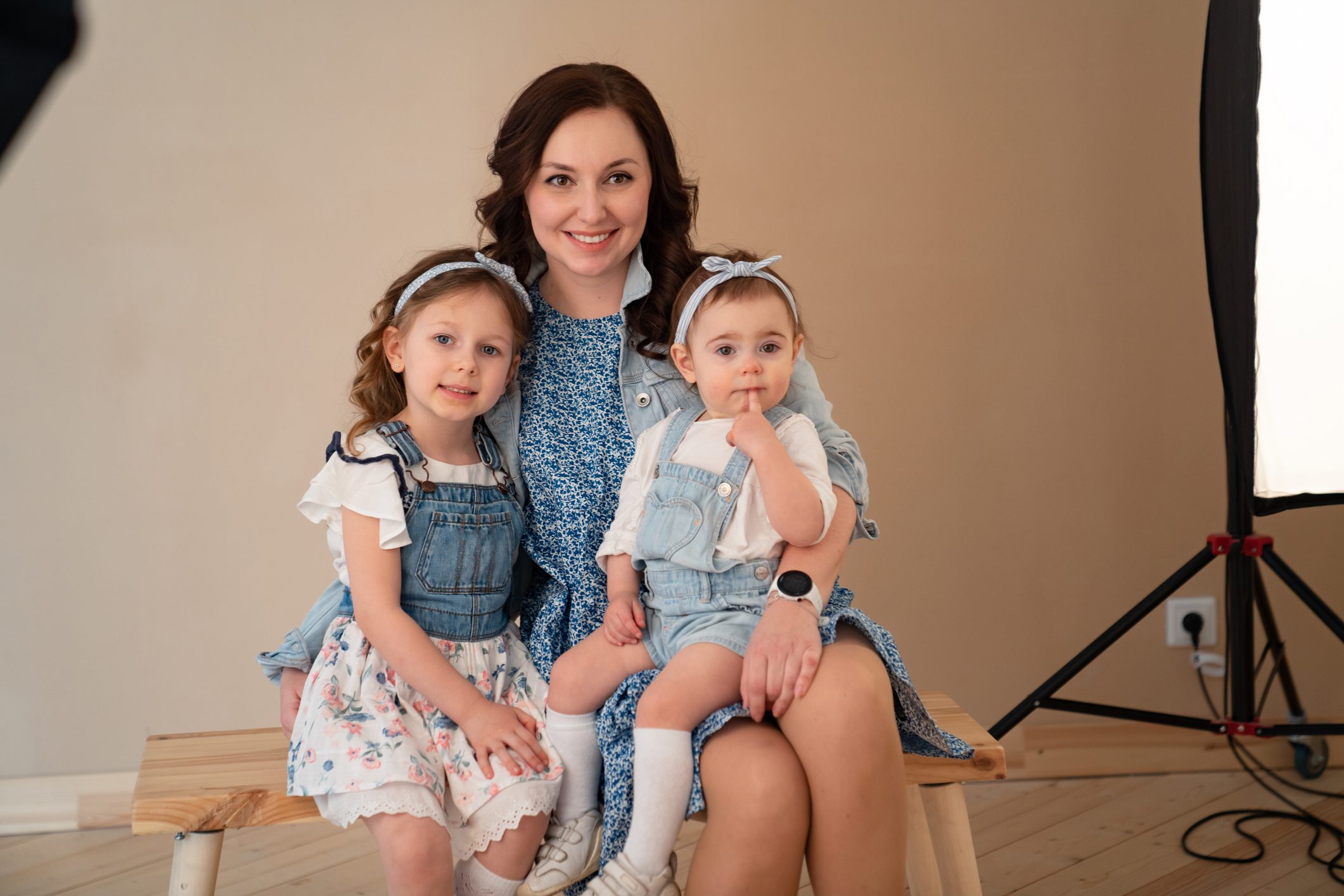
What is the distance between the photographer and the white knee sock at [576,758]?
4.43 feet

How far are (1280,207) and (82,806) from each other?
97.8 inches

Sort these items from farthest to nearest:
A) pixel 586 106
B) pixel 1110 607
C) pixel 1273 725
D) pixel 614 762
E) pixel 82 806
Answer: pixel 1110 607, pixel 82 806, pixel 1273 725, pixel 586 106, pixel 614 762

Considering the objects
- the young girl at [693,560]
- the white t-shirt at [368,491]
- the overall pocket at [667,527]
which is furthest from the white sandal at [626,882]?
the white t-shirt at [368,491]

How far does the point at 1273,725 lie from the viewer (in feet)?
5.60

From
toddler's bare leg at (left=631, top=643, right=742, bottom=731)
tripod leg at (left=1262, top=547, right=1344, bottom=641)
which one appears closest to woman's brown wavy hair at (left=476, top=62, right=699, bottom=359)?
toddler's bare leg at (left=631, top=643, right=742, bottom=731)

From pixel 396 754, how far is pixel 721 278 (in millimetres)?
691

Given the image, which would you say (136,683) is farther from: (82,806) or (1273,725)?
(1273,725)

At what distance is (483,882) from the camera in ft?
4.20

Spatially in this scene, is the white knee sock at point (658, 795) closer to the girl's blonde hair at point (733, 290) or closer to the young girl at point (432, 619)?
the young girl at point (432, 619)

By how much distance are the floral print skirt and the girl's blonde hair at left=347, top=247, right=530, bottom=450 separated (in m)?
0.29

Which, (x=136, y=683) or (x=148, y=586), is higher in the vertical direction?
(x=148, y=586)

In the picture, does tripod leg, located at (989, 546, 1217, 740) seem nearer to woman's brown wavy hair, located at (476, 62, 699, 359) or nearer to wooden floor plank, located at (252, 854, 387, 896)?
woman's brown wavy hair, located at (476, 62, 699, 359)

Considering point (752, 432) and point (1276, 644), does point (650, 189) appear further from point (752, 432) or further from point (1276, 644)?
point (1276, 644)

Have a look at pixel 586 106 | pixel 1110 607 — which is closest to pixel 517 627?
pixel 586 106
